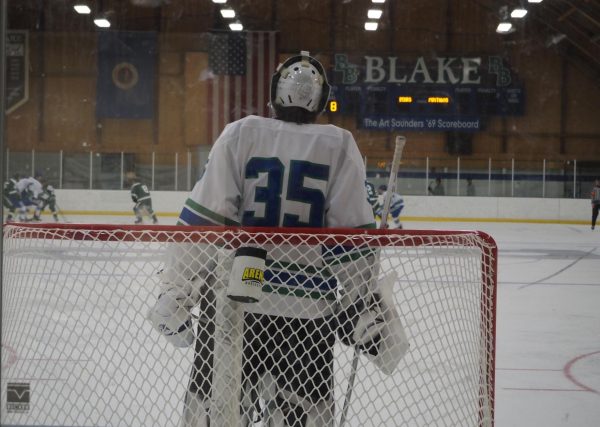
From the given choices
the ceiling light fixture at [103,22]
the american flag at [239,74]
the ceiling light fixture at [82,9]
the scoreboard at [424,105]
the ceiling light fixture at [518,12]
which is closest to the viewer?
the ceiling light fixture at [82,9]

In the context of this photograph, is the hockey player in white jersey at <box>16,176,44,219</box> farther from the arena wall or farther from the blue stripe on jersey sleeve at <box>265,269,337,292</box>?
the blue stripe on jersey sleeve at <box>265,269,337,292</box>

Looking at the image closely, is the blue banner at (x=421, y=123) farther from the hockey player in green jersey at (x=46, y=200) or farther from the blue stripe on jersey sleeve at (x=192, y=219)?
the blue stripe on jersey sleeve at (x=192, y=219)

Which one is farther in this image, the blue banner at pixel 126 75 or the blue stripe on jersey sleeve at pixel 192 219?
the blue banner at pixel 126 75

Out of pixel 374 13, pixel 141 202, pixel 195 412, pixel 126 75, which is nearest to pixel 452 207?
pixel 374 13

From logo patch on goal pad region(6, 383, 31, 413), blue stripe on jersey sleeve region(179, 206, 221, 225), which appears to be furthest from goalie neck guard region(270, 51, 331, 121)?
logo patch on goal pad region(6, 383, 31, 413)

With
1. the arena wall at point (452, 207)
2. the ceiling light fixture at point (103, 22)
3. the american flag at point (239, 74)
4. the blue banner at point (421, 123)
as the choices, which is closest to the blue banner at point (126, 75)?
the ceiling light fixture at point (103, 22)

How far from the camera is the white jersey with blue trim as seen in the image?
1265 mm

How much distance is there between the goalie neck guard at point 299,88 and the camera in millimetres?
1328

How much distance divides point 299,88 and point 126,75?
8.91 metres

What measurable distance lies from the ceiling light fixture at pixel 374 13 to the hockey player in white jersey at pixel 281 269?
785 centimetres

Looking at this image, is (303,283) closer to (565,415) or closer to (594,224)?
(565,415)

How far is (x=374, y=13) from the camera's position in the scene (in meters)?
9.09

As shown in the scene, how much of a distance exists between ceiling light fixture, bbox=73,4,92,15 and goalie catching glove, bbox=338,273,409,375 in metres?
6.23

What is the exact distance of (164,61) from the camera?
30.5 feet
